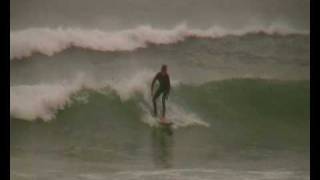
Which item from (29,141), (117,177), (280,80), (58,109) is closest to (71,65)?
(58,109)

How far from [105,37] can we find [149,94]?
0.73ft

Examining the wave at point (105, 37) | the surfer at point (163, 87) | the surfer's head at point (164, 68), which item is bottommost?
the surfer at point (163, 87)

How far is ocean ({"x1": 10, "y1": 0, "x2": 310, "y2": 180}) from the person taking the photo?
5.40 ft

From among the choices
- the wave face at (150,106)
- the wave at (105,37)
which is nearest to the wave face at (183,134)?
the wave face at (150,106)

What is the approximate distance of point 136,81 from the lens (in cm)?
167

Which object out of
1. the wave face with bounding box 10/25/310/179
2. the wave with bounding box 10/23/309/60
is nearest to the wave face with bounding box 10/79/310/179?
the wave face with bounding box 10/25/310/179

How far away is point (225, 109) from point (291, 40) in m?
0.30

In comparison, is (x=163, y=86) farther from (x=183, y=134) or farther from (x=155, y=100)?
(x=183, y=134)

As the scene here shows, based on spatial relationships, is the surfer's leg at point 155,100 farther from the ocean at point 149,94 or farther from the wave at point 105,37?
the wave at point 105,37

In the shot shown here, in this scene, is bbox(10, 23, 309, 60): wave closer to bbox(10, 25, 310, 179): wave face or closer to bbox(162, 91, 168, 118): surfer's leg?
bbox(10, 25, 310, 179): wave face

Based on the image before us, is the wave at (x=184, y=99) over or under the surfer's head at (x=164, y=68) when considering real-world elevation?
under

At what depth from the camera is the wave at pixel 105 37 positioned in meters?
1.65

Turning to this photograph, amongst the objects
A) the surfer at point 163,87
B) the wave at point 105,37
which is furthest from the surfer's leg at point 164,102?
the wave at point 105,37

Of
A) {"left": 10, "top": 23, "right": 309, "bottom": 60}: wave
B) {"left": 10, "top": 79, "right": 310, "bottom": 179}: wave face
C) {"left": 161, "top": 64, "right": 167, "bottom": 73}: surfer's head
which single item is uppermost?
{"left": 10, "top": 23, "right": 309, "bottom": 60}: wave
